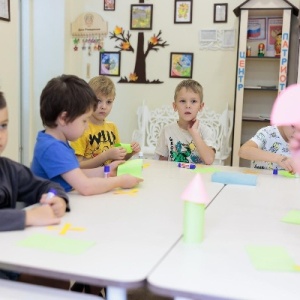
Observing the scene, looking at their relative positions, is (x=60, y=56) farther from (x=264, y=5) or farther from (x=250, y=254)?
(x=250, y=254)

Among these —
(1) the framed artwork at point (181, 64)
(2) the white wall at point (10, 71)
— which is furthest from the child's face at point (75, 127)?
(1) the framed artwork at point (181, 64)

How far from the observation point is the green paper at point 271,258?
0.97m

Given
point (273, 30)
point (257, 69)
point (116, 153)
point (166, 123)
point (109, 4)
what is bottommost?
point (166, 123)

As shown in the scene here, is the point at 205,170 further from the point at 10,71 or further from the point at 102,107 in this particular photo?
the point at 10,71

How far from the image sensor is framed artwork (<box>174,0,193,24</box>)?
4.23 metres

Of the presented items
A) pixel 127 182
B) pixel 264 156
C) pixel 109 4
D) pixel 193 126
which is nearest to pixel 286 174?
pixel 264 156

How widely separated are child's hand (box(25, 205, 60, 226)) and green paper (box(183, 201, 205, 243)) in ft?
1.21

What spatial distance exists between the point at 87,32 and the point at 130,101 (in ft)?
2.64

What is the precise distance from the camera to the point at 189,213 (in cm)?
113

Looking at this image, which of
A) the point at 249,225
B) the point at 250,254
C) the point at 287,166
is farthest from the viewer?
the point at 287,166

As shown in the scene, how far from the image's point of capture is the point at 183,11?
4.24 meters

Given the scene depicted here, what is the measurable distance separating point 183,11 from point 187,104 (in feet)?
6.41

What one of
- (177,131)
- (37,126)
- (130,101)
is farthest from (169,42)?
(177,131)

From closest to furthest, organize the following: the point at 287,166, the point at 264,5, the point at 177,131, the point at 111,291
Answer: the point at 111,291
the point at 287,166
the point at 177,131
the point at 264,5
